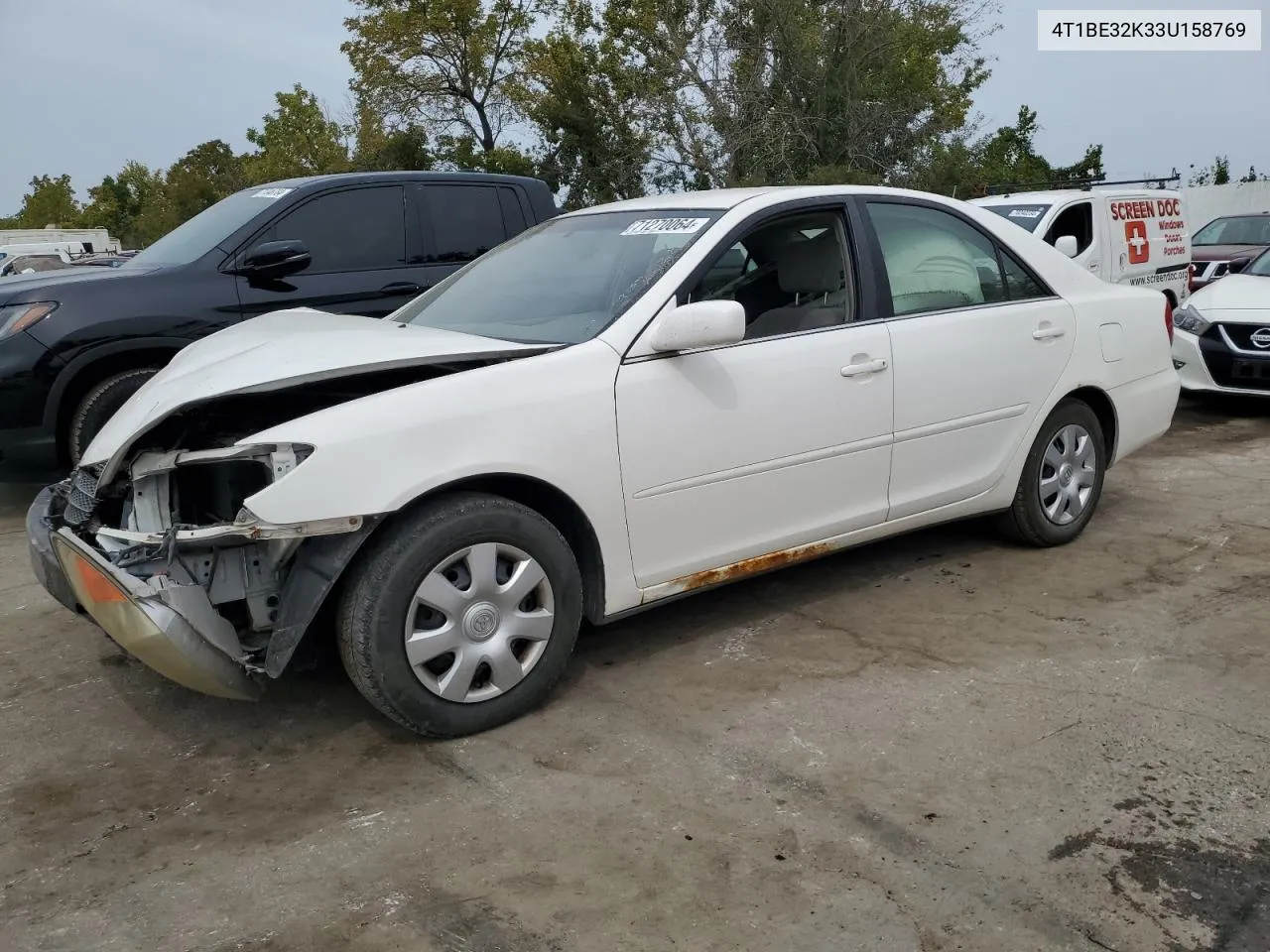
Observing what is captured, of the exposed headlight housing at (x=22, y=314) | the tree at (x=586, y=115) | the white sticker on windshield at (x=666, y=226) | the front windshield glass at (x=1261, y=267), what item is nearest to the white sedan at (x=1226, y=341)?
the front windshield glass at (x=1261, y=267)

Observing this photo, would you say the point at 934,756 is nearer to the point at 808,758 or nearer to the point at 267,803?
the point at 808,758

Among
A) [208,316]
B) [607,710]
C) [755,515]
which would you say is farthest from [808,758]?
[208,316]

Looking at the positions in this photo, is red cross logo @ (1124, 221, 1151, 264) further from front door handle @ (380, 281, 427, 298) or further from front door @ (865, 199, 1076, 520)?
front door handle @ (380, 281, 427, 298)

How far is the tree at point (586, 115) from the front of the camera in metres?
29.0

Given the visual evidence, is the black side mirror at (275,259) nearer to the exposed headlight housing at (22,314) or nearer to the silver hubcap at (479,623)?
the exposed headlight housing at (22,314)

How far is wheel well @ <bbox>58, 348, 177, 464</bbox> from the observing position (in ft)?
19.3

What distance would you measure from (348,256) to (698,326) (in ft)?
12.8

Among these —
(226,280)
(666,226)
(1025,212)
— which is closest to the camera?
(666,226)

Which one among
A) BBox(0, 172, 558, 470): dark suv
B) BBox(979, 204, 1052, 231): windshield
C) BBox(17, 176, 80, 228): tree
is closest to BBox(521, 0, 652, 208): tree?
BBox(979, 204, 1052, 231): windshield

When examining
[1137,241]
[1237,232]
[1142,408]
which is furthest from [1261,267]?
[1237,232]

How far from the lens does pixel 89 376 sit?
5941mm

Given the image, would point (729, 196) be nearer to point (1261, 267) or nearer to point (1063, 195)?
point (1261, 267)

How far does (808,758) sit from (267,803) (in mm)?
1528

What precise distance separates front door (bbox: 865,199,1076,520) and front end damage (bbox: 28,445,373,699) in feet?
7.37
